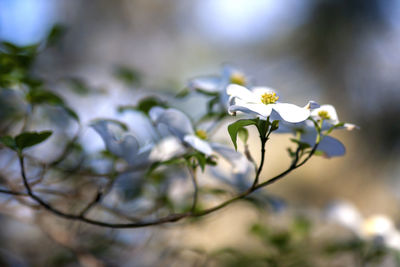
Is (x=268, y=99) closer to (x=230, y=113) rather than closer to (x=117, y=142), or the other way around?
(x=230, y=113)

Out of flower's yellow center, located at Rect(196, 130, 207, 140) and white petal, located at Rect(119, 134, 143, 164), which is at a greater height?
flower's yellow center, located at Rect(196, 130, 207, 140)

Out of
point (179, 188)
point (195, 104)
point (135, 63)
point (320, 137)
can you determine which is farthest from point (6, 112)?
point (135, 63)

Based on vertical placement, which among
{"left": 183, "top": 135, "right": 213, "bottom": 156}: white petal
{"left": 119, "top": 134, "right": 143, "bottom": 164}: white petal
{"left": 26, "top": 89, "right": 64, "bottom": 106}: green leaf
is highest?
{"left": 183, "top": 135, "right": 213, "bottom": 156}: white petal

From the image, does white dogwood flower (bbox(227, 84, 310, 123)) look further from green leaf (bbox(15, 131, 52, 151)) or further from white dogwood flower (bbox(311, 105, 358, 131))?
green leaf (bbox(15, 131, 52, 151))

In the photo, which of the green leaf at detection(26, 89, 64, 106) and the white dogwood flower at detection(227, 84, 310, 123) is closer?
the white dogwood flower at detection(227, 84, 310, 123)

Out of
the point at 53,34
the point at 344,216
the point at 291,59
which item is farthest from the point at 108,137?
the point at 291,59

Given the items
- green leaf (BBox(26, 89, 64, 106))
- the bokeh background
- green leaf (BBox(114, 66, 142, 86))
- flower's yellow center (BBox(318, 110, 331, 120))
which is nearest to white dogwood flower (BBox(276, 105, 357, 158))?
flower's yellow center (BBox(318, 110, 331, 120))

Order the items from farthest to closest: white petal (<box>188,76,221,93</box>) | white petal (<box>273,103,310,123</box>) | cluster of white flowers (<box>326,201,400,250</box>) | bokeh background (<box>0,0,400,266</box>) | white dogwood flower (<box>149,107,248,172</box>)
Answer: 1. bokeh background (<box>0,0,400,266</box>)
2. cluster of white flowers (<box>326,201,400,250</box>)
3. white petal (<box>188,76,221,93</box>)
4. white dogwood flower (<box>149,107,248,172</box>)
5. white petal (<box>273,103,310,123</box>)
